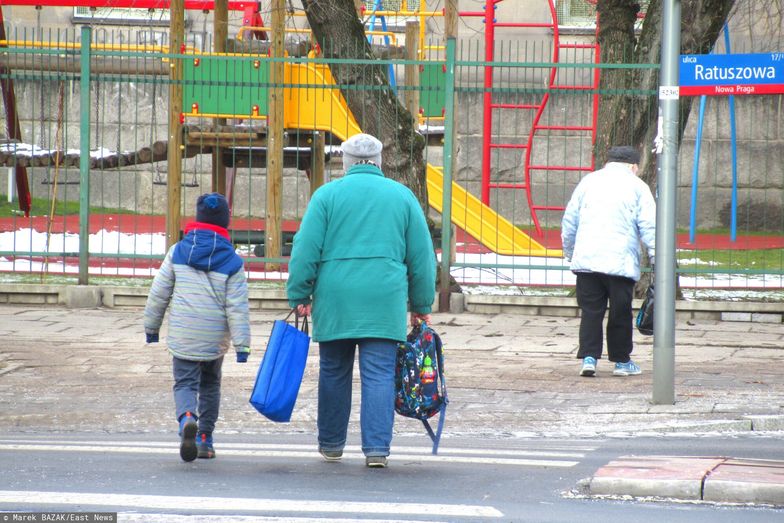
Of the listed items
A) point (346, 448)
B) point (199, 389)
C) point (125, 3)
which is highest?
point (125, 3)

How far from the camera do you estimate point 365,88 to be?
1315cm

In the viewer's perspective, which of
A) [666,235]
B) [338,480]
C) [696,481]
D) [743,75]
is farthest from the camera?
[743,75]

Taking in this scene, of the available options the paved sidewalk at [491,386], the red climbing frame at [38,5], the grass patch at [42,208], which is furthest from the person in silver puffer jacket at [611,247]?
the grass patch at [42,208]

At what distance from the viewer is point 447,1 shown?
15.6 meters

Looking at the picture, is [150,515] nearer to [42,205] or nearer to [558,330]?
[558,330]

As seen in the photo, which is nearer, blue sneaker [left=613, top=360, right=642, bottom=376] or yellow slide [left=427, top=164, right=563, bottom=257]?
blue sneaker [left=613, top=360, right=642, bottom=376]

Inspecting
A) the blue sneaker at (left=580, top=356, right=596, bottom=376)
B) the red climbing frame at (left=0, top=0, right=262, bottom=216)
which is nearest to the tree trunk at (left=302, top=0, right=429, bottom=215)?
the red climbing frame at (left=0, top=0, right=262, bottom=216)

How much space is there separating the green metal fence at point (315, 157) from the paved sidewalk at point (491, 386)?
68.1 inches

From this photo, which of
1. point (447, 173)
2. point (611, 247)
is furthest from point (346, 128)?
point (611, 247)

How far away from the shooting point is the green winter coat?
6609 millimetres

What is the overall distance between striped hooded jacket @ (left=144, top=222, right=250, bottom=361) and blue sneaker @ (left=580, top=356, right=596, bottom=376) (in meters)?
3.50

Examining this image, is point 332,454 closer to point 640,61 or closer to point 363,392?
point 363,392

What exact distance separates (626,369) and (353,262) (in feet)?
12.3

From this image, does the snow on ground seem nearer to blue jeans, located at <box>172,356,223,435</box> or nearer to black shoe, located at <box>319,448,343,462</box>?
blue jeans, located at <box>172,356,223,435</box>
